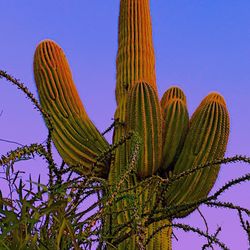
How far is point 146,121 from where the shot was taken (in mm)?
7051

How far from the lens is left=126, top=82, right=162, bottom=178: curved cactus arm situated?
6957 millimetres

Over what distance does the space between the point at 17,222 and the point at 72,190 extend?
28 cm

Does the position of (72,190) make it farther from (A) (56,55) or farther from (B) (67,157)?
(A) (56,55)

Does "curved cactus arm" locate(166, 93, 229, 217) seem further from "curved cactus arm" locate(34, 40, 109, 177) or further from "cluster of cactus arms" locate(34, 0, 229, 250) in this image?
"curved cactus arm" locate(34, 40, 109, 177)

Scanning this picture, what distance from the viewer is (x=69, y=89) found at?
309 inches

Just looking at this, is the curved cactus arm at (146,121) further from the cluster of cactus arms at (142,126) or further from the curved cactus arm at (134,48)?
the curved cactus arm at (134,48)

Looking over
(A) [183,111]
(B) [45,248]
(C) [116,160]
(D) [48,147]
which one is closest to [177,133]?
(A) [183,111]

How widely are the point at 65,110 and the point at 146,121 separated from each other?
44.9 inches

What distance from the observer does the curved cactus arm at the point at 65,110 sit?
7434 mm

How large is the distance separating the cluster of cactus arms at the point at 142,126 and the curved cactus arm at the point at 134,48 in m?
0.01

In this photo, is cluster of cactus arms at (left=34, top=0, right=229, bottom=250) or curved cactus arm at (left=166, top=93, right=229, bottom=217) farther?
curved cactus arm at (left=166, top=93, right=229, bottom=217)

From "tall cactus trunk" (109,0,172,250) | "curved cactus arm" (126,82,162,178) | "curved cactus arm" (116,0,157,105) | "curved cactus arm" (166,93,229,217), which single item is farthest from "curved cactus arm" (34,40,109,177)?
"curved cactus arm" (166,93,229,217)

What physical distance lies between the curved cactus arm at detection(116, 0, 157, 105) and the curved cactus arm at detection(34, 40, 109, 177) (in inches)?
25.3

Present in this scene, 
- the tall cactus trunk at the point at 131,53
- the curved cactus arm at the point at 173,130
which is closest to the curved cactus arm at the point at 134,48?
the tall cactus trunk at the point at 131,53
